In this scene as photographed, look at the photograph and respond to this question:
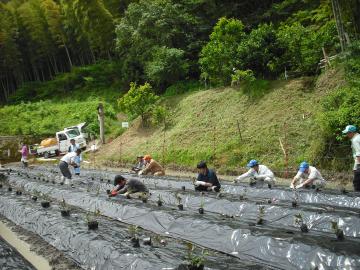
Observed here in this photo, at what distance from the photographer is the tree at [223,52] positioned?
19.6 m

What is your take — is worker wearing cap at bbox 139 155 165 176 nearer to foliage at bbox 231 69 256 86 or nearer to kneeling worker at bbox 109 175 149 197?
kneeling worker at bbox 109 175 149 197

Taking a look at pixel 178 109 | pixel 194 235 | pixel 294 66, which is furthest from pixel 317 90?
pixel 194 235

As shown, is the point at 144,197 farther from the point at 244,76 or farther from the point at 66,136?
the point at 66,136

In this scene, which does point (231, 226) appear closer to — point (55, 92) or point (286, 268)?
point (286, 268)

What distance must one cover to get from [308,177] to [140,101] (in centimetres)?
1523

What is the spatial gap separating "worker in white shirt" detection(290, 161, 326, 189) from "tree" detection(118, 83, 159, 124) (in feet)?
48.8

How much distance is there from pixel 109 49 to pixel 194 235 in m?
38.5

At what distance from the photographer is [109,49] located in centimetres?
4169

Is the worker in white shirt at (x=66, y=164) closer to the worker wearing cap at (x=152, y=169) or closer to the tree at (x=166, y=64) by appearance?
the worker wearing cap at (x=152, y=169)

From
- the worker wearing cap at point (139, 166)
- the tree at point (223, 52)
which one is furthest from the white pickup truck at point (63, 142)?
the worker wearing cap at point (139, 166)

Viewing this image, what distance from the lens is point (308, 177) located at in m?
8.56

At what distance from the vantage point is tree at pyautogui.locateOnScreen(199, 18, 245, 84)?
19594 mm

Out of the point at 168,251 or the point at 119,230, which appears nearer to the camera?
the point at 168,251

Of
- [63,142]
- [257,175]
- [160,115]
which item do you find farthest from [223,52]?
[63,142]
